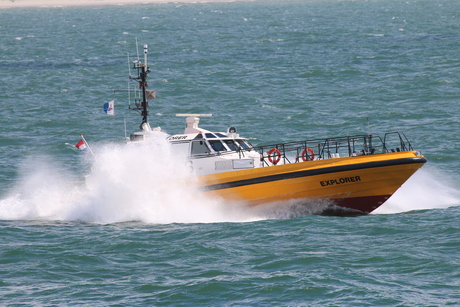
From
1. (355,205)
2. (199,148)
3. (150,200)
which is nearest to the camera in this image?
(355,205)

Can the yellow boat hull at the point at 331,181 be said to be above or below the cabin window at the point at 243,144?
below

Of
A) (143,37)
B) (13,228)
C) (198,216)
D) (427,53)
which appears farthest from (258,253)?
(143,37)

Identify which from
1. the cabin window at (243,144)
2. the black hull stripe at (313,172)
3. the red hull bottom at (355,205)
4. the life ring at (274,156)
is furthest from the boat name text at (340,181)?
the cabin window at (243,144)

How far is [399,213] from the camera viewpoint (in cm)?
2038

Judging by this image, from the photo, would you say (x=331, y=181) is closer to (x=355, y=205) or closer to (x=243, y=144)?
(x=355, y=205)

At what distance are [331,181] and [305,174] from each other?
80 centimetres

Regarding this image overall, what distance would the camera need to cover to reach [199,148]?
69.5ft

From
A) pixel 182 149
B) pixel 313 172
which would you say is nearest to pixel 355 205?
pixel 313 172

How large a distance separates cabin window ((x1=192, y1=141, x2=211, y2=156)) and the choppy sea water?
69 centimetres

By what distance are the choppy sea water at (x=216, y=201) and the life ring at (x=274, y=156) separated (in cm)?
157

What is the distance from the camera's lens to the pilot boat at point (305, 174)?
19609mm

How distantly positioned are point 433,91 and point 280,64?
14.5m

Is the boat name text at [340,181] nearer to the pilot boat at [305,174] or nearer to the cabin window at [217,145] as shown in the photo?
the pilot boat at [305,174]

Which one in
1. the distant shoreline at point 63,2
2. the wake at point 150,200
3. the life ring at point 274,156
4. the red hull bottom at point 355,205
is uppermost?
the distant shoreline at point 63,2
